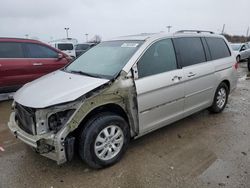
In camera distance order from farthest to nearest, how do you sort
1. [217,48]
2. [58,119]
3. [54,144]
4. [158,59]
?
[217,48]
[158,59]
[58,119]
[54,144]

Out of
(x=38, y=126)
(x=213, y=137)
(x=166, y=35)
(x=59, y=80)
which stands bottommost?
(x=213, y=137)

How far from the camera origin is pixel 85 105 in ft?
8.98

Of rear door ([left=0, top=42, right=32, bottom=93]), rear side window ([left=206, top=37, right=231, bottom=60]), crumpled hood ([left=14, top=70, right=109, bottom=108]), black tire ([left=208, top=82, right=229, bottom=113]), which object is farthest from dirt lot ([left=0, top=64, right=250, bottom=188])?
rear door ([left=0, top=42, right=32, bottom=93])

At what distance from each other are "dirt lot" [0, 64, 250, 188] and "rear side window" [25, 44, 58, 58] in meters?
2.92

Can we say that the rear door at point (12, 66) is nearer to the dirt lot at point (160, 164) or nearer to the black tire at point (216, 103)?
the dirt lot at point (160, 164)

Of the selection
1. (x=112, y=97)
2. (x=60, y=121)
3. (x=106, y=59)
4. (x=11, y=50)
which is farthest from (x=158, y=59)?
(x=11, y=50)

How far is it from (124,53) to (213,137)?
6.78 ft

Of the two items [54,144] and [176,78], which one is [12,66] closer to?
[54,144]

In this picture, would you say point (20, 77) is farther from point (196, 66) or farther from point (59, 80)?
point (196, 66)

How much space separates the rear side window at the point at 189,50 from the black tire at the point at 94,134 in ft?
5.16

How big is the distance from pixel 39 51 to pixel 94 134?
4718mm

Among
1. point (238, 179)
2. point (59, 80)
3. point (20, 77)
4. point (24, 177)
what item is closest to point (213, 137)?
point (238, 179)

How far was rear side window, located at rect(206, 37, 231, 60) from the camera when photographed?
4.63 metres

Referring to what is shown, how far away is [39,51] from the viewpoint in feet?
22.1
